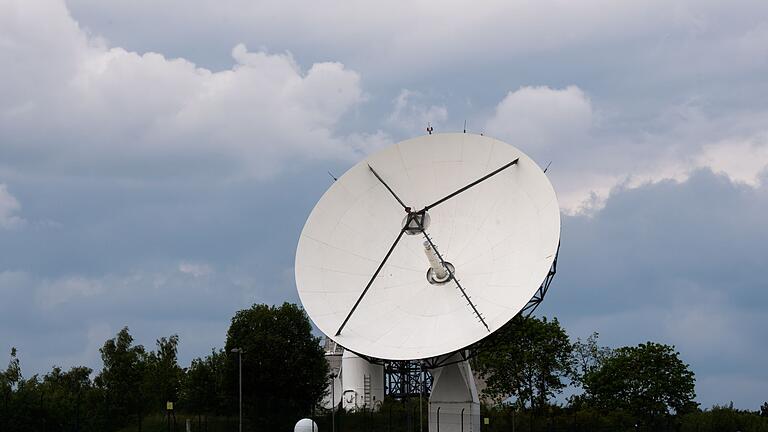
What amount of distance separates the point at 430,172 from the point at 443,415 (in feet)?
36.8

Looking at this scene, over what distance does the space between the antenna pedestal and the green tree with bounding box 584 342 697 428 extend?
3829 cm

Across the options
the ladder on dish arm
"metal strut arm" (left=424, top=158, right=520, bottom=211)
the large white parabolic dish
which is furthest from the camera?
the ladder on dish arm

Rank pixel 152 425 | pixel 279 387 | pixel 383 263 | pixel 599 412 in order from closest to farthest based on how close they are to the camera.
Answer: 1. pixel 383 263
2. pixel 152 425
3. pixel 279 387
4. pixel 599 412

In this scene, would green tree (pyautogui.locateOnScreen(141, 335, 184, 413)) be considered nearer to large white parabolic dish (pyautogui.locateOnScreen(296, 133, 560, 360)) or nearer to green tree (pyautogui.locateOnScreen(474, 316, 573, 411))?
green tree (pyautogui.locateOnScreen(474, 316, 573, 411))

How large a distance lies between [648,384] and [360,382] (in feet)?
73.8

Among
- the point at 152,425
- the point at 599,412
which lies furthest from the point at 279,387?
the point at 599,412

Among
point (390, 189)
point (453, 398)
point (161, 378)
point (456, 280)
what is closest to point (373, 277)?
point (456, 280)

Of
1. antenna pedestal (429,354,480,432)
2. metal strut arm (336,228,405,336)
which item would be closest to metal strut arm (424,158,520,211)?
metal strut arm (336,228,405,336)

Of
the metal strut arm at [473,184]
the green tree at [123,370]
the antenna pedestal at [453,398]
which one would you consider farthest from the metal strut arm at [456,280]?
the green tree at [123,370]

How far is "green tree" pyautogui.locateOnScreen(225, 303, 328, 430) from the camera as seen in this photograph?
3000 inches

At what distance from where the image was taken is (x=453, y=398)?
50.7 m

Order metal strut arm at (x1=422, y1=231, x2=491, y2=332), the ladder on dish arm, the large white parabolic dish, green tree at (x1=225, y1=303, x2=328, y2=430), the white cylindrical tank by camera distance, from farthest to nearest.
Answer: the white cylindrical tank, the ladder on dish arm, green tree at (x1=225, y1=303, x2=328, y2=430), the large white parabolic dish, metal strut arm at (x1=422, y1=231, x2=491, y2=332)

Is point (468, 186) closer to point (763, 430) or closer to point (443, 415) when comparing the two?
point (443, 415)

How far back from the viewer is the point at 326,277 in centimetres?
5041
